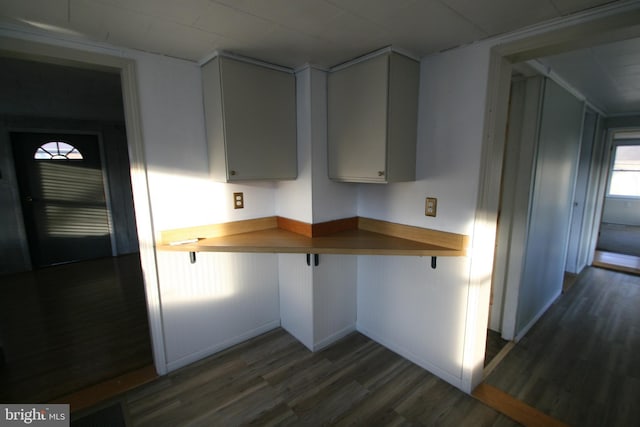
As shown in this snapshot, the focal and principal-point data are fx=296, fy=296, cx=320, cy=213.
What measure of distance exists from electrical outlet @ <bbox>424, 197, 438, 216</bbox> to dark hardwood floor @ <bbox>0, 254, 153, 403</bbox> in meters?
2.31

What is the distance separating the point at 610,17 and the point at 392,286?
1861 mm

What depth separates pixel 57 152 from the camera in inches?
168

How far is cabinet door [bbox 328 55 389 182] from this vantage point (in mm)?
1771

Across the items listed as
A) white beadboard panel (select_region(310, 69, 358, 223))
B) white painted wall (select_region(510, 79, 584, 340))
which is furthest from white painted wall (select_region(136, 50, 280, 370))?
white painted wall (select_region(510, 79, 584, 340))

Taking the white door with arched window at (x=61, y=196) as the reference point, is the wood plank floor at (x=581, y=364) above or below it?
below

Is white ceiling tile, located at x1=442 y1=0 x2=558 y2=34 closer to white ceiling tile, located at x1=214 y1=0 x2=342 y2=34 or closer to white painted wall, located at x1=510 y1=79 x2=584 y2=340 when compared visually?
white ceiling tile, located at x1=214 y1=0 x2=342 y2=34

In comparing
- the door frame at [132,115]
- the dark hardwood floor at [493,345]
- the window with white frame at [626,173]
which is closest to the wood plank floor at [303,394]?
the door frame at [132,115]

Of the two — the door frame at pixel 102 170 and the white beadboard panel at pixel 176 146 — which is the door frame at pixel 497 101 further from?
the door frame at pixel 102 170

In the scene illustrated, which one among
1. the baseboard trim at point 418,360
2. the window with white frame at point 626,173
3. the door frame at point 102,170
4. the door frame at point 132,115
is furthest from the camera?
the window with white frame at point 626,173

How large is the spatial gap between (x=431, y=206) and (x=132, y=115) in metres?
1.94

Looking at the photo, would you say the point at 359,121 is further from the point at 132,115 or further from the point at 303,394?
the point at 303,394

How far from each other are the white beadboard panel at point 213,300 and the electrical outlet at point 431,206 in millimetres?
1333

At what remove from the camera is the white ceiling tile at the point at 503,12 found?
1.23m

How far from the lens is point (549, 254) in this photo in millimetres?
2879
